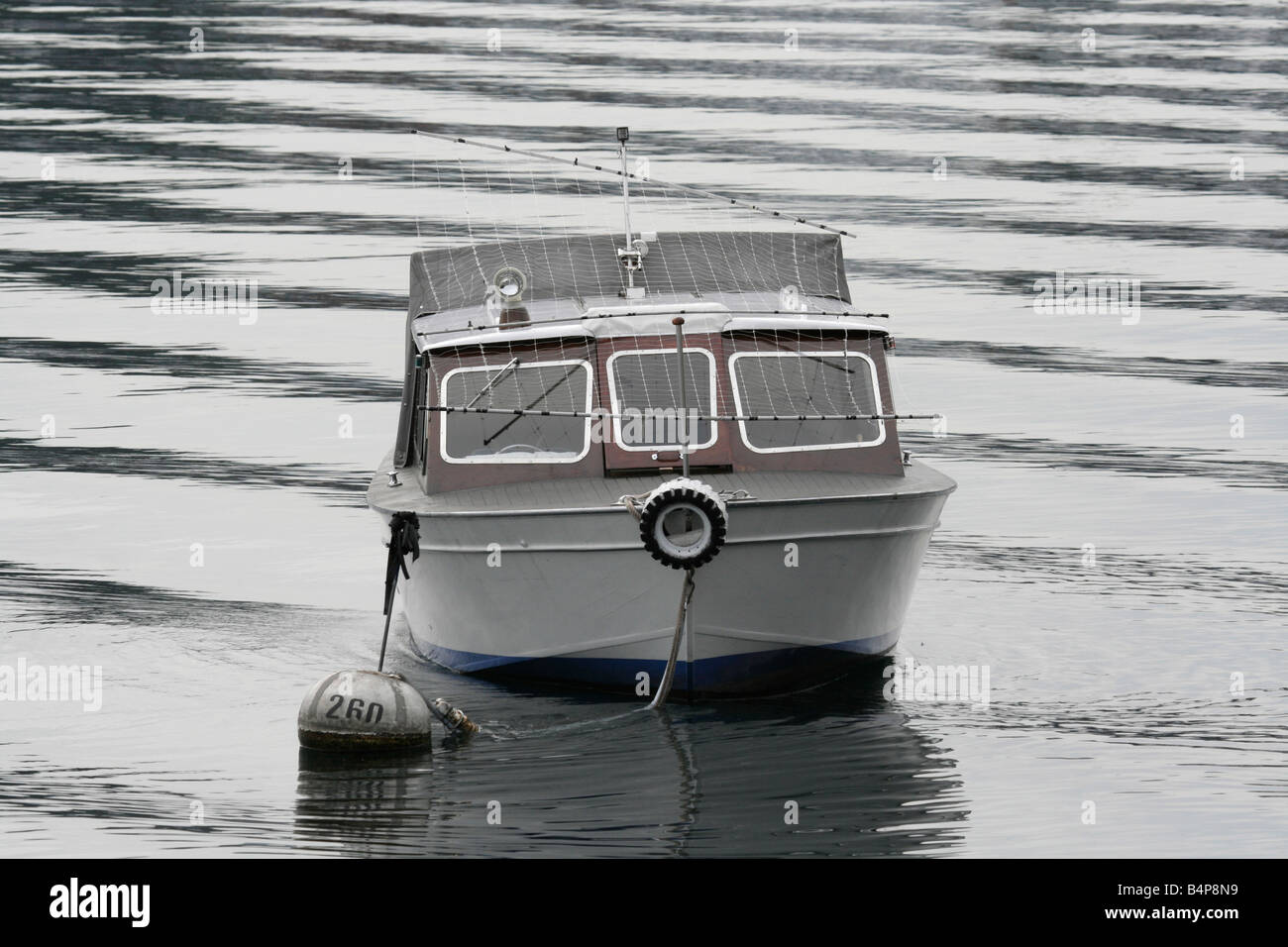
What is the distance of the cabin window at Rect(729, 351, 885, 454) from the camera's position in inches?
663

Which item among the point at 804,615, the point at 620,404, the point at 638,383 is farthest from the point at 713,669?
the point at 638,383

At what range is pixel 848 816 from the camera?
14383 mm

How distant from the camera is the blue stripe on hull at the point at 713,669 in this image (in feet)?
52.6

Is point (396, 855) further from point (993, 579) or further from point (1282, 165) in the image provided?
point (1282, 165)

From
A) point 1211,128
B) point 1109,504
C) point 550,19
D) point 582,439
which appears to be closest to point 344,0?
point 550,19

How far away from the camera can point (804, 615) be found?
16.1 metres

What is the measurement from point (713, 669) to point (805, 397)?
239 centimetres

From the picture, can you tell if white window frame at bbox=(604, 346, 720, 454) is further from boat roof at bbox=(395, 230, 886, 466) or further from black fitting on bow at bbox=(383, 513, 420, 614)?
black fitting on bow at bbox=(383, 513, 420, 614)

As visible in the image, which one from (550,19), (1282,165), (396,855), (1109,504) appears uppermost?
(550,19)

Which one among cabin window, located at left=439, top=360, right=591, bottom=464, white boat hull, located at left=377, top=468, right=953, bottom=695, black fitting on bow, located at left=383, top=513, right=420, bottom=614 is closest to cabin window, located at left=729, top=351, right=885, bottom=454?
white boat hull, located at left=377, top=468, right=953, bottom=695

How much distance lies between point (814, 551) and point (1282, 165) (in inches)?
1196

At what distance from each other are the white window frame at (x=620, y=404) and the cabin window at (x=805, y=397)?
0.18 m

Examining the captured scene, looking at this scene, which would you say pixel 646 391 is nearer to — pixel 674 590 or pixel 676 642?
pixel 674 590

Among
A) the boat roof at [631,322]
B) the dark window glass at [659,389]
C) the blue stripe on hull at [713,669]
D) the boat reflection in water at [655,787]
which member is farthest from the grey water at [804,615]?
the boat roof at [631,322]
